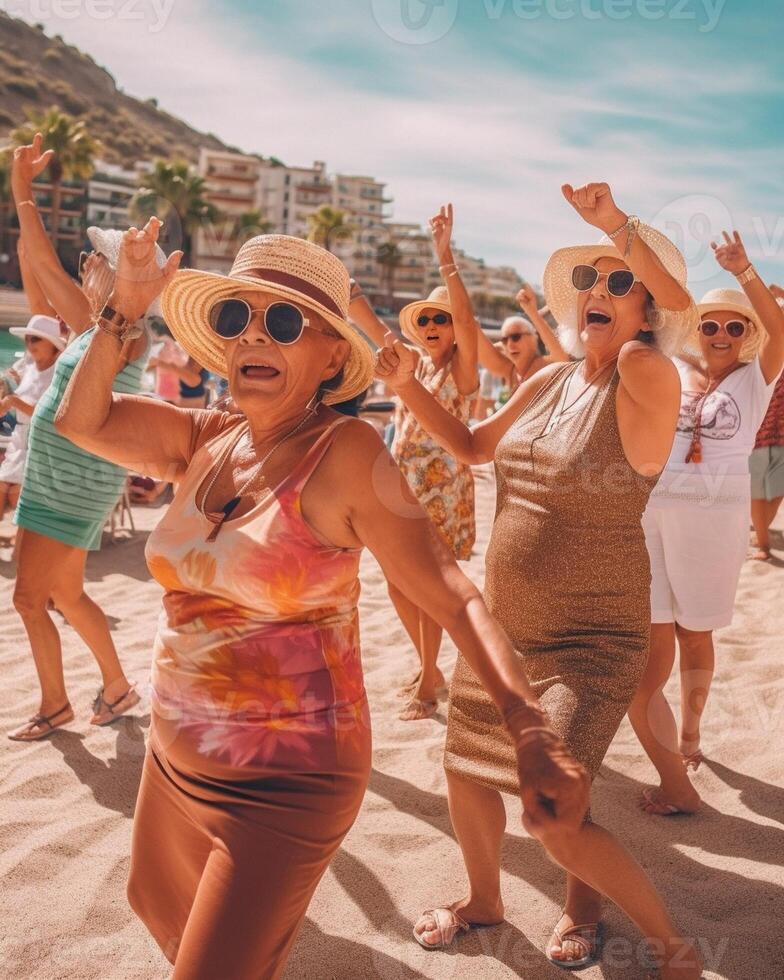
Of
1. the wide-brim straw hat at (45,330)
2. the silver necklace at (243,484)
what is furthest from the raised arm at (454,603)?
the wide-brim straw hat at (45,330)

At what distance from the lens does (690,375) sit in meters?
4.21

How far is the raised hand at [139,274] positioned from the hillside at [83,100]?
97.0 meters

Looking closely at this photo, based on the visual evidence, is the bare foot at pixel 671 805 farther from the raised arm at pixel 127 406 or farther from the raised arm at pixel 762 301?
the raised arm at pixel 127 406

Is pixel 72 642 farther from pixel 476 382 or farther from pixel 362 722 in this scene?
pixel 362 722

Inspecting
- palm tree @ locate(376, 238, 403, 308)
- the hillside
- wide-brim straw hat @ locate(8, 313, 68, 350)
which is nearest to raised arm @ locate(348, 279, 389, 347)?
wide-brim straw hat @ locate(8, 313, 68, 350)

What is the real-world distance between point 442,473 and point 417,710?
121cm

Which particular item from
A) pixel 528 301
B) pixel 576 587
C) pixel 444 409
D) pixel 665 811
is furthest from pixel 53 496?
pixel 528 301

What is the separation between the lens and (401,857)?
127 inches

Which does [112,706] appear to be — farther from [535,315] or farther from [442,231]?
[535,315]

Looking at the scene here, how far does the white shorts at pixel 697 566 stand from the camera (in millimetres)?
3781

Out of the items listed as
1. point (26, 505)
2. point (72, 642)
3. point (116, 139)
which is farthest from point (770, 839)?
point (116, 139)

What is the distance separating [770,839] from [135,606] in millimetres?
4300

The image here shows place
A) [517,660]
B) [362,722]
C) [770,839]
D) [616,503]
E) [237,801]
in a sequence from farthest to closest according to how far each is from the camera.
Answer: [770,839] < [616,503] < [362,722] < [237,801] < [517,660]

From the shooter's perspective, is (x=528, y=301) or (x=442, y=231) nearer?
(x=442, y=231)
